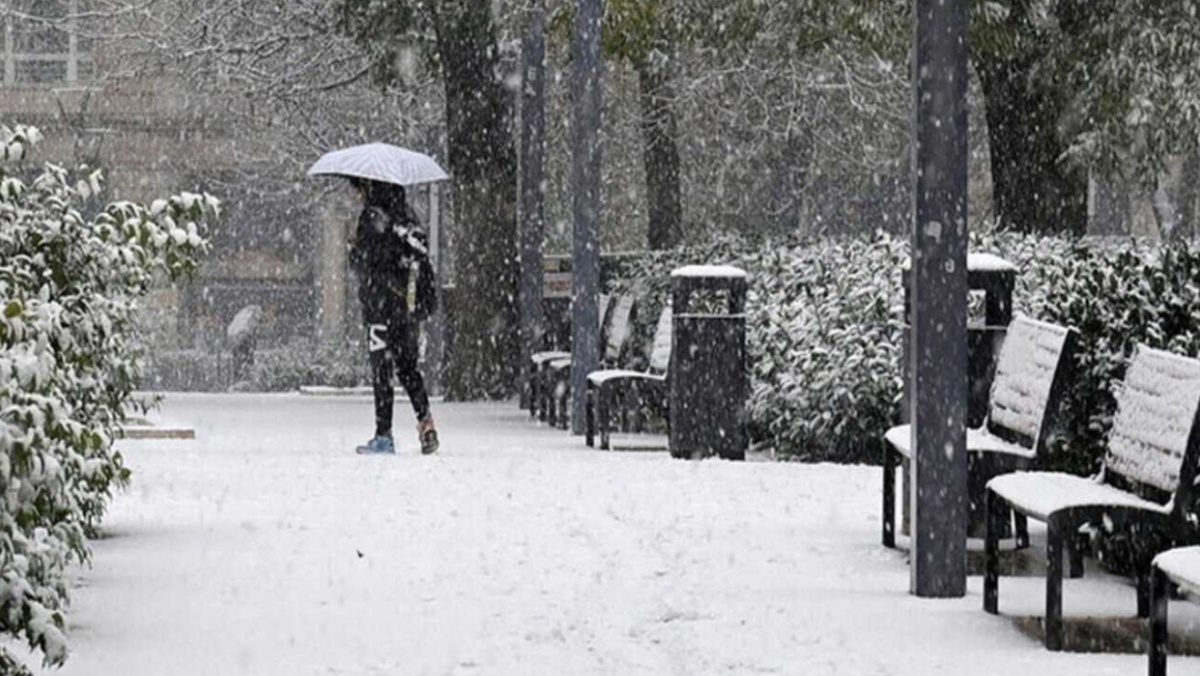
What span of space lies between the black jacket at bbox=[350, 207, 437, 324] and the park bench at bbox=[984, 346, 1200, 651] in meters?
7.20

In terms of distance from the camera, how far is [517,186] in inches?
1036

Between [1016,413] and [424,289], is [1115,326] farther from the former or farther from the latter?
[424,289]

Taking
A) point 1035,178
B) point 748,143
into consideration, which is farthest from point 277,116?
point 1035,178

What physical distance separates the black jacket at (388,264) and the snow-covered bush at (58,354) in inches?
198

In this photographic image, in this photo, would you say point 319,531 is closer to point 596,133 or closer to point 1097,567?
point 1097,567

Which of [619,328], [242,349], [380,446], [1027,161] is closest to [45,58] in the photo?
[242,349]

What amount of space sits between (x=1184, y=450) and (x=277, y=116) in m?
28.1

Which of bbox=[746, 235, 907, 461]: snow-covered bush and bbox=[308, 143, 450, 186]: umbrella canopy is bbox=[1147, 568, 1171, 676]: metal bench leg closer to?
bbox=[746, 235, 907, 461]: snow-covered bush

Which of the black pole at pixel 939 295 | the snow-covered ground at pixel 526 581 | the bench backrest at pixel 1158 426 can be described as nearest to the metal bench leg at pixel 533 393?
the snow-covered ground at pixel 526 581

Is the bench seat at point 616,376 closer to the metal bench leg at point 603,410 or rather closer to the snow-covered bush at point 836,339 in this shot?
the metal bench leg at point 603,410

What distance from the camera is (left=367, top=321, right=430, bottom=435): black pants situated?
52.6 feet

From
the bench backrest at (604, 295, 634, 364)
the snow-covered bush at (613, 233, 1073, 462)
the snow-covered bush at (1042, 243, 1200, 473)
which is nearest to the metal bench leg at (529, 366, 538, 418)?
the bench backrest at (604, 295, 634, 364)

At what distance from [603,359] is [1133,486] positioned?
39.7ft

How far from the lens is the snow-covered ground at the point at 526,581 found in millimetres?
7938
